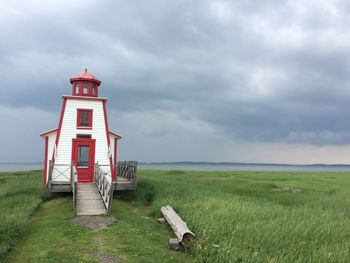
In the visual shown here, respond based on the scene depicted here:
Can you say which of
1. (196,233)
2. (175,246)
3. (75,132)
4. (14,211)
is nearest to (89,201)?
(14,211)

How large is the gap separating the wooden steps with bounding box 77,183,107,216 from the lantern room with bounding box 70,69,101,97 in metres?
7.13

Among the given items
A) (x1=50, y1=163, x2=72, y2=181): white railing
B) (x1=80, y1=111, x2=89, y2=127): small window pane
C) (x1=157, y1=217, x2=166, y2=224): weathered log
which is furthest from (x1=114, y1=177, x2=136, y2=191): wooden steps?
(x1=157, y1=217, x2=166, y2=224): weathered log

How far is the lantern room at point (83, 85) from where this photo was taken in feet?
84.8

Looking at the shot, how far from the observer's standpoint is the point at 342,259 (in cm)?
1050

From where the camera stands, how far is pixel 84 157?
991 inches

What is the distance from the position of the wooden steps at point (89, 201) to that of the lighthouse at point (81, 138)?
1904mm

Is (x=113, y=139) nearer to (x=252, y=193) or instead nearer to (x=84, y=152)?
(x=84, y=152)

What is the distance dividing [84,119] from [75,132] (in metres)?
1.18

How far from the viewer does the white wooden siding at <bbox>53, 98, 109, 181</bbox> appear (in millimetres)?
24469

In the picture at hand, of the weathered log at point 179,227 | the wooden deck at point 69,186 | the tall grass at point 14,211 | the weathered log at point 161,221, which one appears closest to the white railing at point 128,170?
the wooden deck at point 69,186

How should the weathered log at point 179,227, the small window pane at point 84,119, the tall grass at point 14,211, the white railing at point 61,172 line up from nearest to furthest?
the tall grass at point 14,211 → the weathered log at point 179,227 → the white railing at point 61,172 → the small window pane at point 84,119

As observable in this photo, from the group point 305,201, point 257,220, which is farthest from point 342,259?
point 305,201

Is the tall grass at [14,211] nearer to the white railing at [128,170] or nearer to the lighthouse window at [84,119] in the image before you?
the lighthouse window at [84,119]

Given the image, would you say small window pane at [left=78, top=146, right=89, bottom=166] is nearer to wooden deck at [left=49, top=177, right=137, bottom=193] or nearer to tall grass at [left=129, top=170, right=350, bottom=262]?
wooden deck at [left=49, top=177, right=137, bottom=193]
